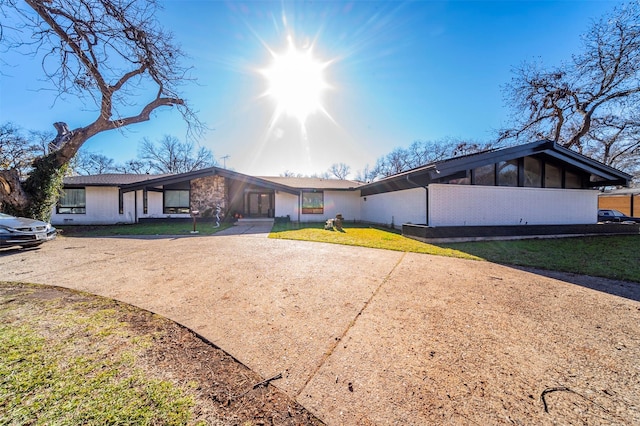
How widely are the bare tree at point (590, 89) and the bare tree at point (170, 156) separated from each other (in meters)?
Answer: 35.3

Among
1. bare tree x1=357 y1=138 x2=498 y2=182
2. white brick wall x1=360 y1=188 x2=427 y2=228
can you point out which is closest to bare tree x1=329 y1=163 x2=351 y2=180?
bare tree x1=357 y1=138 x2=498 y2=182

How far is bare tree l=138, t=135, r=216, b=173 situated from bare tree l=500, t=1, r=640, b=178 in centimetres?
3526

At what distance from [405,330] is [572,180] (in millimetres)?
14506

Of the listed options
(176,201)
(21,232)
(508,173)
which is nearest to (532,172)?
(508,173)

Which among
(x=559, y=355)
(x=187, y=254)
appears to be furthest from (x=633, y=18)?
(x=187, y=254)

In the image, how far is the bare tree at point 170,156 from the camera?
32969 mm

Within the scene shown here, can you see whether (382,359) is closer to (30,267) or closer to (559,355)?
(559,355)

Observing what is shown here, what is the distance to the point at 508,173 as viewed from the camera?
10602mm

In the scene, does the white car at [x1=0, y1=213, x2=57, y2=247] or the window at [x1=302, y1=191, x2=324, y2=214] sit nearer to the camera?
the white car at [x1=0, y1=213, x2=57, y2=247]

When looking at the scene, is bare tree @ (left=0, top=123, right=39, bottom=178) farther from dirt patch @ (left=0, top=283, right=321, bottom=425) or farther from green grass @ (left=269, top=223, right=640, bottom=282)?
dirt patch @ (left=0, top=283, right=321, bottom=425)

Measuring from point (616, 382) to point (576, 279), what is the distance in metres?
3.73

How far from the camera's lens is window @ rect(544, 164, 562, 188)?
11.1 meters

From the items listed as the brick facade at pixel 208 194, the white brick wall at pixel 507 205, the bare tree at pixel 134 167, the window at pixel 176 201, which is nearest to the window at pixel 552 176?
the white brick wall at pixel 507 205

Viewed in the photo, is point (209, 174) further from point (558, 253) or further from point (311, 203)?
point (558, 253)
